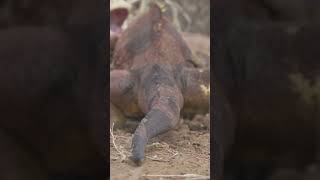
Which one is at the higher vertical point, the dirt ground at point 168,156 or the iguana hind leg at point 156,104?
the iguana hind leg at point 156,104

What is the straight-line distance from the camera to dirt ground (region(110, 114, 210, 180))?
59.4 inches

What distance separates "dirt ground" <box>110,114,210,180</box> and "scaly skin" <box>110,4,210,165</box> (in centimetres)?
9

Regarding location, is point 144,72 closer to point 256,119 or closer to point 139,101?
point 139,101

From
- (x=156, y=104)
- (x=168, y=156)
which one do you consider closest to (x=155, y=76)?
(x=156, y=104)

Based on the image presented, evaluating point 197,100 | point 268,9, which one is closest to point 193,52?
point 197,100

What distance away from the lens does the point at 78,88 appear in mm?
1373

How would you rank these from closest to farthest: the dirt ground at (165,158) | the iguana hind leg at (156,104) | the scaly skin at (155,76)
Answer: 1. the dirt ground at (165,158)
2. the iguana hind leg at (156,104)
3. the scaly skin at (155,76)

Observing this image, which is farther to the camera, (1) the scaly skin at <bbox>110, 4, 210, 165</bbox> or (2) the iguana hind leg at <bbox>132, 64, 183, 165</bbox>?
(1) the scaly skin at <bbox>110, 4, 210, 165</bbox>

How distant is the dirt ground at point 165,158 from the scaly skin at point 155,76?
3.4 inches

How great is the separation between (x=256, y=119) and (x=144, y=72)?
86 cm

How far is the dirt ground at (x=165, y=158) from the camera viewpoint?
151 centimetres

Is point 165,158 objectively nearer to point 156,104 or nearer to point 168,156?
point 168,156

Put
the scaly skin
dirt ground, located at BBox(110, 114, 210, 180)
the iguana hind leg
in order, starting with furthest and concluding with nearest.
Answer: the scaly skin < the iguana hind leg < dirt ground, located at BBox(110, 114, 210, 180)

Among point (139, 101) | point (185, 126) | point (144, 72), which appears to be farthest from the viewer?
point (144, 72)
